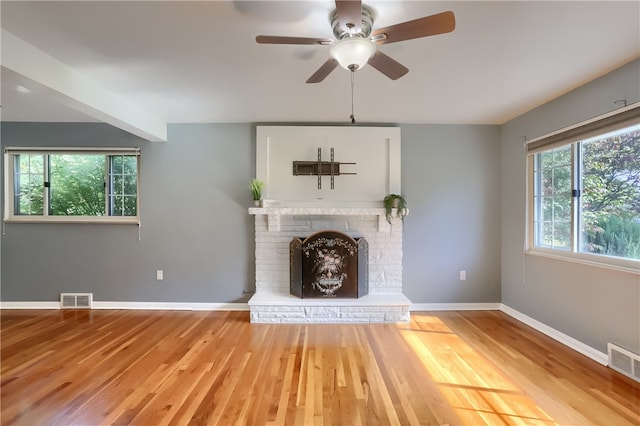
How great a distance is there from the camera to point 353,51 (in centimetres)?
150

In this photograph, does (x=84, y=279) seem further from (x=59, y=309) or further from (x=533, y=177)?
(x=533, y=177)

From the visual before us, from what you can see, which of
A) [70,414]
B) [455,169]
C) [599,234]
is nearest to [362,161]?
[455,169]

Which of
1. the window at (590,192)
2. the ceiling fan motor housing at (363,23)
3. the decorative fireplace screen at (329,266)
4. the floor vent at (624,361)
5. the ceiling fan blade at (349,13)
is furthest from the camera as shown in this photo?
the decorative fireplace screen at (329,266)

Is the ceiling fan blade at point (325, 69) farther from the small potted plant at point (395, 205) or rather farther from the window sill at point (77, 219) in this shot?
the window sill at point (77, 219)

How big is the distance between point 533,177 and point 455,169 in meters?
0.82

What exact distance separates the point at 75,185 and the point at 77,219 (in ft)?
1.47

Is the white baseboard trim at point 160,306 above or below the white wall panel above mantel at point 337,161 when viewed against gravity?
below

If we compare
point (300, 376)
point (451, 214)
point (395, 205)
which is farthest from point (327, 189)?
point (300, 376)

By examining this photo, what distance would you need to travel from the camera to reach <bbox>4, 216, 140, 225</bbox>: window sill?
359 centimetres

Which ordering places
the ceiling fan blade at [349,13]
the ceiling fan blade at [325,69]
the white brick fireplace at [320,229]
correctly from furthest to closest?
the white brick fireplace at [320,229], the ceiling fan blade at [325,69], the ceiling fan blade at [349,13]

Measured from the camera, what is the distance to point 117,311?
140 inches

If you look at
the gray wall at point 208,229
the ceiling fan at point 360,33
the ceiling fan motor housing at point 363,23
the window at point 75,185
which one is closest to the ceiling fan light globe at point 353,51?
the ceiling fan at point 360,33

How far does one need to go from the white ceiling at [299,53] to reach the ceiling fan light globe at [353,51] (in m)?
0.26

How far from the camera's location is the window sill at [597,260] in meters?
2.16
